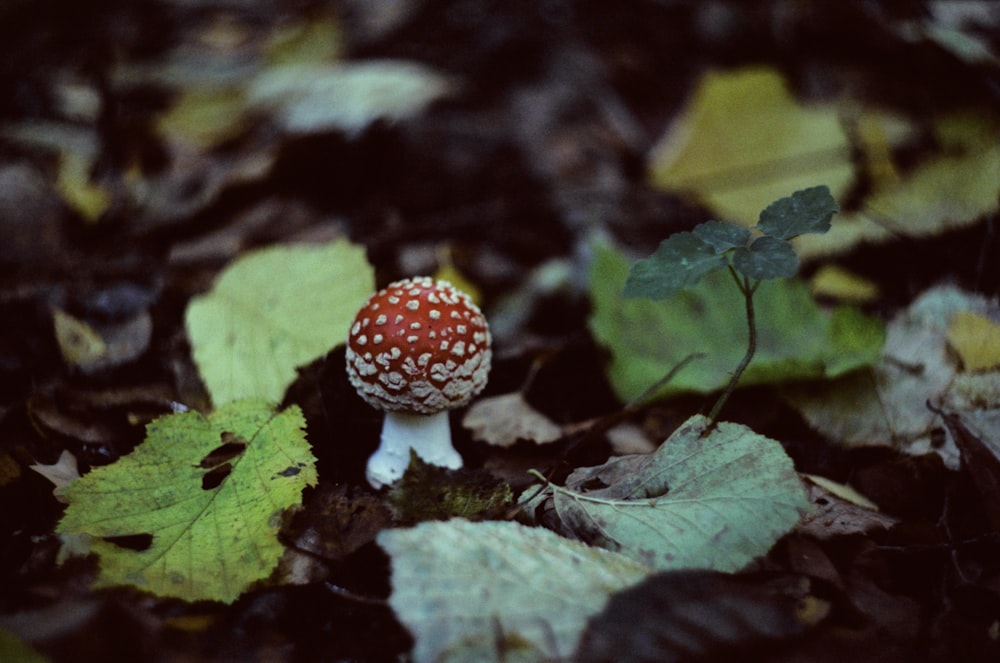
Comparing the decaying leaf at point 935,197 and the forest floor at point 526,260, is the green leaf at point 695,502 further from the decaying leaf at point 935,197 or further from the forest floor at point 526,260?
the decaying leaf at point 935,197

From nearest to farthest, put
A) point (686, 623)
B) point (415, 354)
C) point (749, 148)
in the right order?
point (686, 623)
point (415, 354)
point (749, 148)

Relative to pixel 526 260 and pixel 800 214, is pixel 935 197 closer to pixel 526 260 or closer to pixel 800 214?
pixel 800 214

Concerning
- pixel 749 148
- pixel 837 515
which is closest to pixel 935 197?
pixel 749 148

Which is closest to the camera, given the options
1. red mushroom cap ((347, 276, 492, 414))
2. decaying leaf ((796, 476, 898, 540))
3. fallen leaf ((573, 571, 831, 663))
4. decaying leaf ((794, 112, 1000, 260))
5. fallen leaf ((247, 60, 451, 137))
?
fallen leaf ((573, 571, 831, 663))

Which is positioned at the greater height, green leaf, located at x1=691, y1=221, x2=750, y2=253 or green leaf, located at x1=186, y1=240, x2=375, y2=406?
green leaf, located at x1=691, y1=221, x2=750, y2=253

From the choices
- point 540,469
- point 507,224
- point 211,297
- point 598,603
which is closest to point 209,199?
point 211,297

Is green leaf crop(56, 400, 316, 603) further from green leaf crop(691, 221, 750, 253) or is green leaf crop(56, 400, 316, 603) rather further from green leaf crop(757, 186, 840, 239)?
green leaf crop(757, 186, 840, 239)

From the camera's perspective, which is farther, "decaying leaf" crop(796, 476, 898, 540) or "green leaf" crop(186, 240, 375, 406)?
"green leaf" crop(186, 240, 375, 406)

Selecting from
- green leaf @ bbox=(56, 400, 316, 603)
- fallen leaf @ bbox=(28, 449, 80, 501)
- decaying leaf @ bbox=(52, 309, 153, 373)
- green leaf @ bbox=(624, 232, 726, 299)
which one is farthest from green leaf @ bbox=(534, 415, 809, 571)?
decaying leaf @ bbox=(52, 309, 153, 373)
